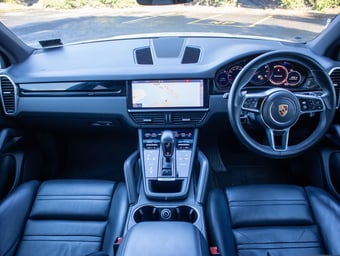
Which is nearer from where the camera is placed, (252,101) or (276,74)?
(252,101)

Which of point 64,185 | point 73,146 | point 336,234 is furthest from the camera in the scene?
point 73,146

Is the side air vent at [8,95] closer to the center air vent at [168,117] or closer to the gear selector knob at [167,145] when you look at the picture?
the center air vent at [168,117]

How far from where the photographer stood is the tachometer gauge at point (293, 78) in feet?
8.02

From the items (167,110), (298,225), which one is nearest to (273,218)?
(298,225)

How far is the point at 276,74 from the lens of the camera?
97.0 inches

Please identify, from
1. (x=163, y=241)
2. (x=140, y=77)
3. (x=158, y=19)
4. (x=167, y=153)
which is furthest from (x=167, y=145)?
(x=158, y=19)

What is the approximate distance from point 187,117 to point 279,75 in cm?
61

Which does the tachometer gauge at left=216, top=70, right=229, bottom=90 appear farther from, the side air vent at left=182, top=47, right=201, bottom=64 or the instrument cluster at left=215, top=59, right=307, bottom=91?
the side air vent at left=182, top=47, right=201, bottom=64

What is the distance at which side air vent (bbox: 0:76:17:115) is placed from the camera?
8.80ft

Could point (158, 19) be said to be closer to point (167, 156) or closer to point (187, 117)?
point (187, 117)

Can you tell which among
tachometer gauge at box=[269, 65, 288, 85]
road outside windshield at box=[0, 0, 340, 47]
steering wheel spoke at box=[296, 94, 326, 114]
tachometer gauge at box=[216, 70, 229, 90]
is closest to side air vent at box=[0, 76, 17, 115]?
road outside windshield at box=[0, 0, 340, 47]

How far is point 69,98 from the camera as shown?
106 inches

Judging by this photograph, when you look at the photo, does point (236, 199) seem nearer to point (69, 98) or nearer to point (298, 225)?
point (298, 225)

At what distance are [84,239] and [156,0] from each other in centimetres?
133
